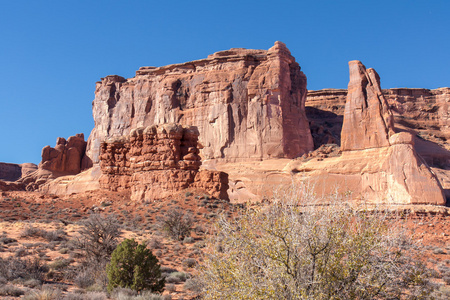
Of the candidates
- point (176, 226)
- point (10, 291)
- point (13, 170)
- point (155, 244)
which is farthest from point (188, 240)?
point (13, 170)

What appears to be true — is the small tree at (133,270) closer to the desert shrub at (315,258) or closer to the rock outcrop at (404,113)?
the desert shrub at (315,258)

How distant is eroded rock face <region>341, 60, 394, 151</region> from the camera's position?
31703 millimetres

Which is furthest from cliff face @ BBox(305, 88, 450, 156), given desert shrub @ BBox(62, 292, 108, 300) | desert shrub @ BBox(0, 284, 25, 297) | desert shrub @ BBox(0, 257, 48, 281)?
desert shrub @ BBox(0, 284, 25, 297)

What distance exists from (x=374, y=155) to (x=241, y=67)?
25.4 meters

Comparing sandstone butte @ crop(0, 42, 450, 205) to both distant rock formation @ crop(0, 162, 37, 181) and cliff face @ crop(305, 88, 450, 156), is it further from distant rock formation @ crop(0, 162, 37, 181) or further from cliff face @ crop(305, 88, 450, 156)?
distant rock formation @ crop(0, 162, 37, 181)

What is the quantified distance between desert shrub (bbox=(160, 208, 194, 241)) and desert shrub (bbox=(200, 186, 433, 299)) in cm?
997

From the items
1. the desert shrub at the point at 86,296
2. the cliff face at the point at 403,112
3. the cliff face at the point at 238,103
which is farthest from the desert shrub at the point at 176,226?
the cliff face at the point at 403,112

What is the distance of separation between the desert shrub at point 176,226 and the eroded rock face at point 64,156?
5039 centimetres

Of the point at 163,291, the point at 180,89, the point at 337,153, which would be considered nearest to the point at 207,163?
the point at 180,89

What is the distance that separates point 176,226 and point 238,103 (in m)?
34.9

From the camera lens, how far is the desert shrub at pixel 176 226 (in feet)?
54.9

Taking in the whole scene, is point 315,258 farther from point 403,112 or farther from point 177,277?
point 403,112

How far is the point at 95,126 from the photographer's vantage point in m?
64.8

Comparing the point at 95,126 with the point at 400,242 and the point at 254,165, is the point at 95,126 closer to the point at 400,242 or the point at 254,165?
the point at 254,165
